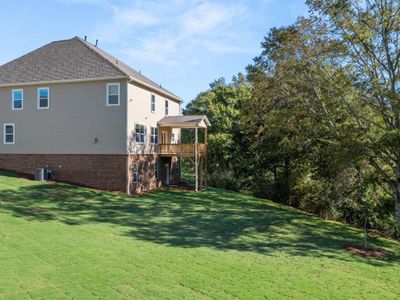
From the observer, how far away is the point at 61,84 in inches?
952

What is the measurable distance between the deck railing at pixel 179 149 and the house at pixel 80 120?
98 mm

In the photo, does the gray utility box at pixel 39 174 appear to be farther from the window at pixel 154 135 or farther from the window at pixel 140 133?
the window at pixel 154 135

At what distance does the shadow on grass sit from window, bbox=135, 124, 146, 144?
3596 mm

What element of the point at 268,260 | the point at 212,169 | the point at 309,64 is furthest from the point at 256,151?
the point at 268,260

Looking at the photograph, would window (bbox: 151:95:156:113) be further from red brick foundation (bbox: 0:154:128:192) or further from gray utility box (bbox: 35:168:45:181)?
gray utility box (bbox: 35:168:45:181)

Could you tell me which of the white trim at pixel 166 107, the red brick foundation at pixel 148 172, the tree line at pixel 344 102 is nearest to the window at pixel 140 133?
the red brick foundation at pixel 148 172

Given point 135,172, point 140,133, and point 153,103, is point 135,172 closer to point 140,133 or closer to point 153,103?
point 140,133

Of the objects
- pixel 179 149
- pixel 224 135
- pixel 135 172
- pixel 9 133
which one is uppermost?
pixel 224 135

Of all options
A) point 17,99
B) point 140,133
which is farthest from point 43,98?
point 140,133

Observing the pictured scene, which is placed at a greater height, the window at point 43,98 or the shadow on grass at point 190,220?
Result: the window at point 43,98

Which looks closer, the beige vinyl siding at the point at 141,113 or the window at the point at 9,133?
the beige vinyl siding at the point at 141,113

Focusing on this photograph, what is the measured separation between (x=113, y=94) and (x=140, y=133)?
10.1 feet

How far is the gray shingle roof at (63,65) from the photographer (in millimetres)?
23609

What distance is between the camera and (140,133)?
81.1 feet
